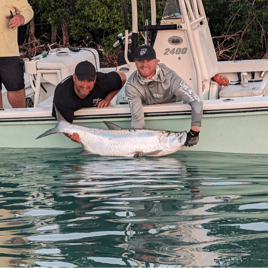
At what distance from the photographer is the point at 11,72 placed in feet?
23.3

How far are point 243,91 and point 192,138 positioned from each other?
104 cm

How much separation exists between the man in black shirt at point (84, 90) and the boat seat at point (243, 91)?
1175mm

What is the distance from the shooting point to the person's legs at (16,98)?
728cm

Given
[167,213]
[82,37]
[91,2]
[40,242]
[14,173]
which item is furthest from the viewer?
[82,37]

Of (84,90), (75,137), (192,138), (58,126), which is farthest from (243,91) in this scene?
(58,126)

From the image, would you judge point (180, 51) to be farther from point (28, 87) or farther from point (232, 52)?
point (232, 52)

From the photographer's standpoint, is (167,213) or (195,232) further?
(167,213)

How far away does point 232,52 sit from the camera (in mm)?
12312

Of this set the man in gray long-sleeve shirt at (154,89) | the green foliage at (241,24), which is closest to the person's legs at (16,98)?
the man in gray long-sleeve shirt at (154,89)

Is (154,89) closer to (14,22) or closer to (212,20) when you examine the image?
(14,22)

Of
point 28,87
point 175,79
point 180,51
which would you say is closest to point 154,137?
point 175,79

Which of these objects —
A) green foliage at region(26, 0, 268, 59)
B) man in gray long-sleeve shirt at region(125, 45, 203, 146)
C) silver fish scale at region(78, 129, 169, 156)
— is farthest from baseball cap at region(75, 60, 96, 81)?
green foliage at region(26, 0, 268, 59)

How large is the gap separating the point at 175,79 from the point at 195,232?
2.47 metres

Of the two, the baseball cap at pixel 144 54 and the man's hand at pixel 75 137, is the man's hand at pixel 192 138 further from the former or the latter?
the man's hand at pixel 75 137
